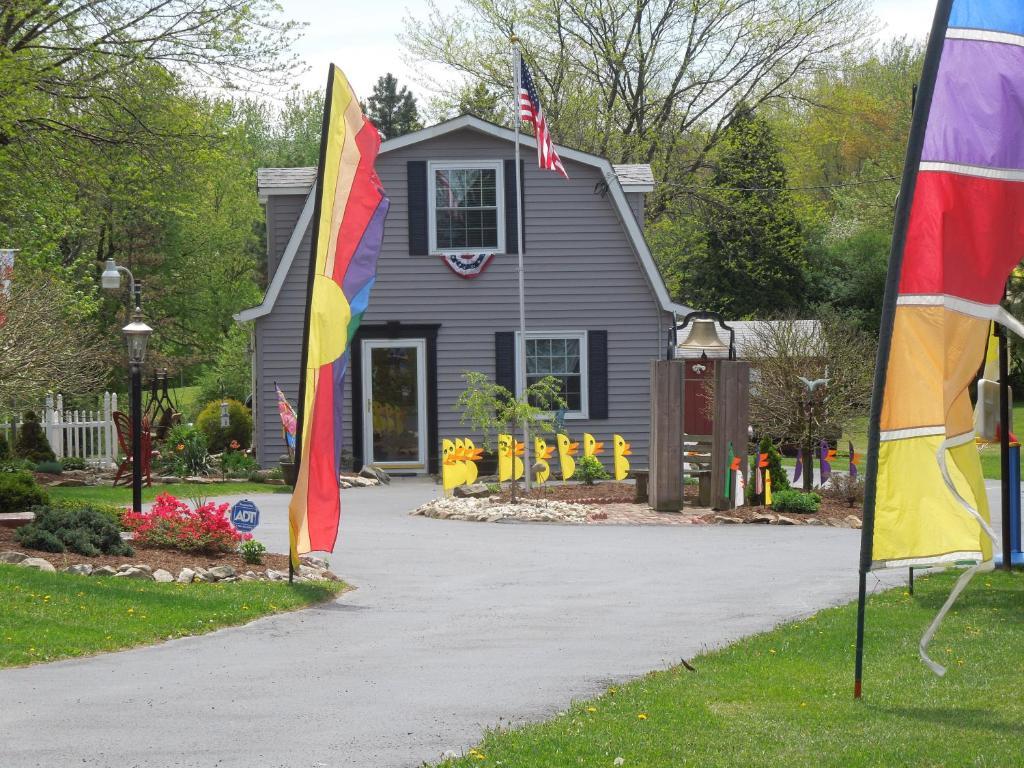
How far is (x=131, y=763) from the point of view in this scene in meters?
6.11

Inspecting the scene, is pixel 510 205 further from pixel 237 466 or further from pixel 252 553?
pixel 252 553

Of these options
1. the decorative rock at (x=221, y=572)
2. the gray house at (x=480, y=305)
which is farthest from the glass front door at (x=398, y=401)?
the decorative rock at (x=221, y=572)

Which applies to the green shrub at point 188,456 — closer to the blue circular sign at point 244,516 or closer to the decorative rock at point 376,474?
the decorative rock at point 376,474

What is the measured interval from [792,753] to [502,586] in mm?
6570

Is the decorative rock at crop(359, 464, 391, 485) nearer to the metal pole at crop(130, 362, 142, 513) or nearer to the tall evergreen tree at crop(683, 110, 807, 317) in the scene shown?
the metal pole at crop(130, 362, 142, 513)

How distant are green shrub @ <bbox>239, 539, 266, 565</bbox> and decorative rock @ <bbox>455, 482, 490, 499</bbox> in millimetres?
6609

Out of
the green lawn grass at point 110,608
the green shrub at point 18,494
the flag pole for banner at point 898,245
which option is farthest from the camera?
the green shrub at point 18,494

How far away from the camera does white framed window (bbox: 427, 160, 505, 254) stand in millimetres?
24594

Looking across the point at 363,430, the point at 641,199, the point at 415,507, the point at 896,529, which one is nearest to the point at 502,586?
the point at 896,529

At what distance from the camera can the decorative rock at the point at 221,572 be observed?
12.0 m

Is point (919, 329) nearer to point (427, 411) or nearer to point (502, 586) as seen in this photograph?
point (502, 586)

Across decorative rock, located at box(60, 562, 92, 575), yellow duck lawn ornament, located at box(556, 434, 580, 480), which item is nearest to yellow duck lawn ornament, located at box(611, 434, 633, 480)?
yellow duck lawn ornament, located at box(556, 434, 580, 480)

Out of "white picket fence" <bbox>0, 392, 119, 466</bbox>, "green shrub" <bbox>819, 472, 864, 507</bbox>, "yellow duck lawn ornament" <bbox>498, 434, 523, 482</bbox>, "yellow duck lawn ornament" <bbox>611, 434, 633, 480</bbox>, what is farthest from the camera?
"white picket fence" <bbox>0, 392, 119, 466</bbox>

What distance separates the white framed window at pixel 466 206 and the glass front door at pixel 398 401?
1.92 m
